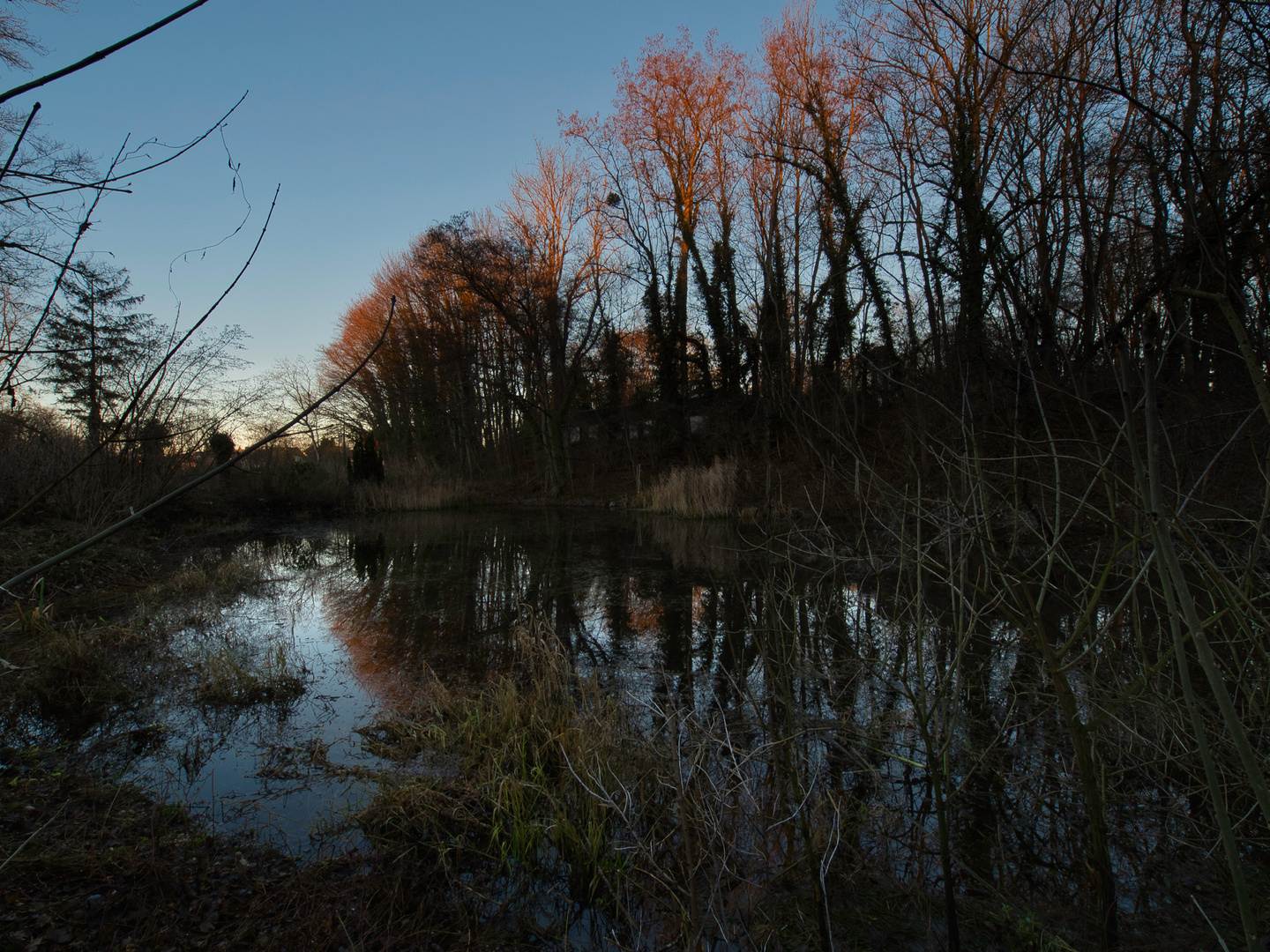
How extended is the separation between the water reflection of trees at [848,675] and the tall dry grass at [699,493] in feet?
6.38

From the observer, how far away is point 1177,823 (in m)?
2.49

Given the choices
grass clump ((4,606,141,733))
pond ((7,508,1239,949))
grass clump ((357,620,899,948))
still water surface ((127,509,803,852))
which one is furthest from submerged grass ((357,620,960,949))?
grass clump ((4,606,141,733))

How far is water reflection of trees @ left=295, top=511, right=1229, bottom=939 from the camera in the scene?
2.35 m

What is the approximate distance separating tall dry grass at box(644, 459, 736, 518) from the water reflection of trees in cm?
194

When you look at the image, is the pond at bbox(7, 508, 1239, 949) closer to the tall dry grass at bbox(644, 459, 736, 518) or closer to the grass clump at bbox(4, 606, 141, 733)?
the grass clump at bbox(4, 606, 141, 733)

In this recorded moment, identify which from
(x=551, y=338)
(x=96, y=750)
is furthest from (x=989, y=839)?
(x=551, y=338)

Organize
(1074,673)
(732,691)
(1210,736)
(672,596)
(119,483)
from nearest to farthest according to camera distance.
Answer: (1210,736) < (1074,673) < (732,691) < (672,596) < (119,483)

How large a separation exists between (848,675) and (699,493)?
28.7ft

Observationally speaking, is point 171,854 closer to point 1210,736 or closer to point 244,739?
point 244,739

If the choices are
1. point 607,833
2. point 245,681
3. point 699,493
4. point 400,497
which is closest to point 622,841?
point 607,833

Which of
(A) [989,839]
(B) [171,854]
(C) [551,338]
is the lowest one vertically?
(A) [989,839]

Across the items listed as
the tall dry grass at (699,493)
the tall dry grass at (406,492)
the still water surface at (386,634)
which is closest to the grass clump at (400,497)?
the tall dry grass at (406,492)

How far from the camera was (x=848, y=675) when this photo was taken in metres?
4.02

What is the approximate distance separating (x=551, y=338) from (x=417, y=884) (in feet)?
60.8
